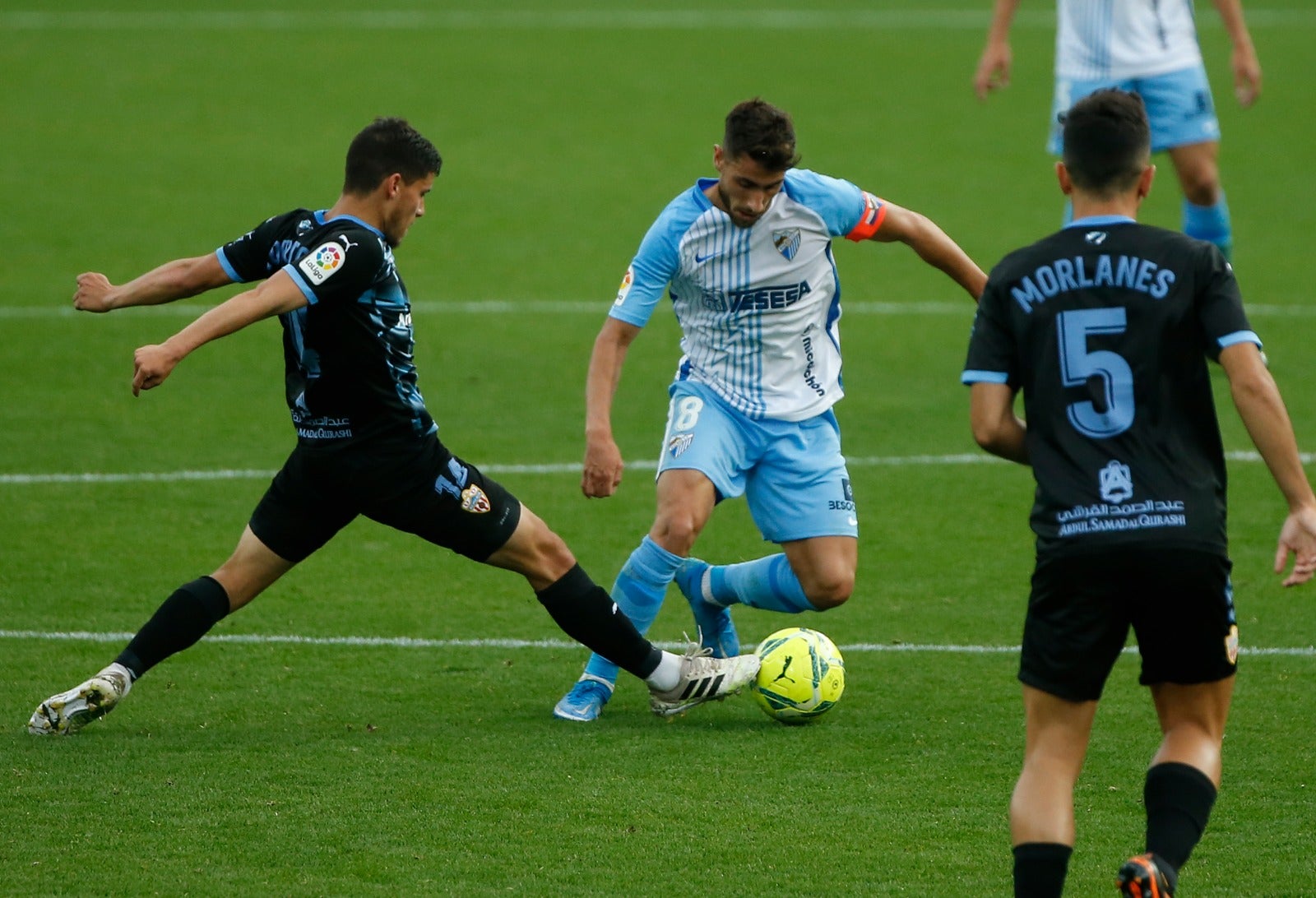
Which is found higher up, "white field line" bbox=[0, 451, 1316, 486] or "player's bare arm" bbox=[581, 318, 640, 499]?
"player's bare arm" bbox=[581, 318, 640, 499]

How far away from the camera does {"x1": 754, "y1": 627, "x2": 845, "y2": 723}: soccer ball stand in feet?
18.7

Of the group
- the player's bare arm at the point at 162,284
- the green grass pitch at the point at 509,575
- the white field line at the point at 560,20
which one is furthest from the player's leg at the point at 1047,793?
the white field line at the point at 560,20

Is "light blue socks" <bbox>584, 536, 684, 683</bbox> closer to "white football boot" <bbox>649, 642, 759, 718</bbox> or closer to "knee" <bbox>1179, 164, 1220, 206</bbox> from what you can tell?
"white football boot" <bbox>649, 642, 759, 718</bbox>

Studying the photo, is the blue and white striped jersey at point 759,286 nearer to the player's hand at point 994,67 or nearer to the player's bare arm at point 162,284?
the player's bare arm at point 162,284

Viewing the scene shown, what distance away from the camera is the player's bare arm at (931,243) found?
566 centimetres

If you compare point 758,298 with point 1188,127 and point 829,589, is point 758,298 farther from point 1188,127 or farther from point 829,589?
point 1188,127

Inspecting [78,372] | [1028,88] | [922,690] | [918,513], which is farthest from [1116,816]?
[1028,88]

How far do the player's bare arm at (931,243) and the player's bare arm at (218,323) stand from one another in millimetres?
1951

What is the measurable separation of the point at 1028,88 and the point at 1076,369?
16609mm

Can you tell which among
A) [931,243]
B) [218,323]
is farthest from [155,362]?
[931,243]

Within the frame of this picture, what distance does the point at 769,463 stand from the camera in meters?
6.01

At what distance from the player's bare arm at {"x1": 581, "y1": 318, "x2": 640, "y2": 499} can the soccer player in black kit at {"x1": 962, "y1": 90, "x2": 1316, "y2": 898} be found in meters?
1.74

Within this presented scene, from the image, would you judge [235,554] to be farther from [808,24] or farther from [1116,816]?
[808,24]

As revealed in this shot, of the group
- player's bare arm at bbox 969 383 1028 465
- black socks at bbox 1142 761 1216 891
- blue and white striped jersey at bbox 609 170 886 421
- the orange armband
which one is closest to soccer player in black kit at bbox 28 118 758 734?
blue and white striped jersey at bbox 609 170 886 421
